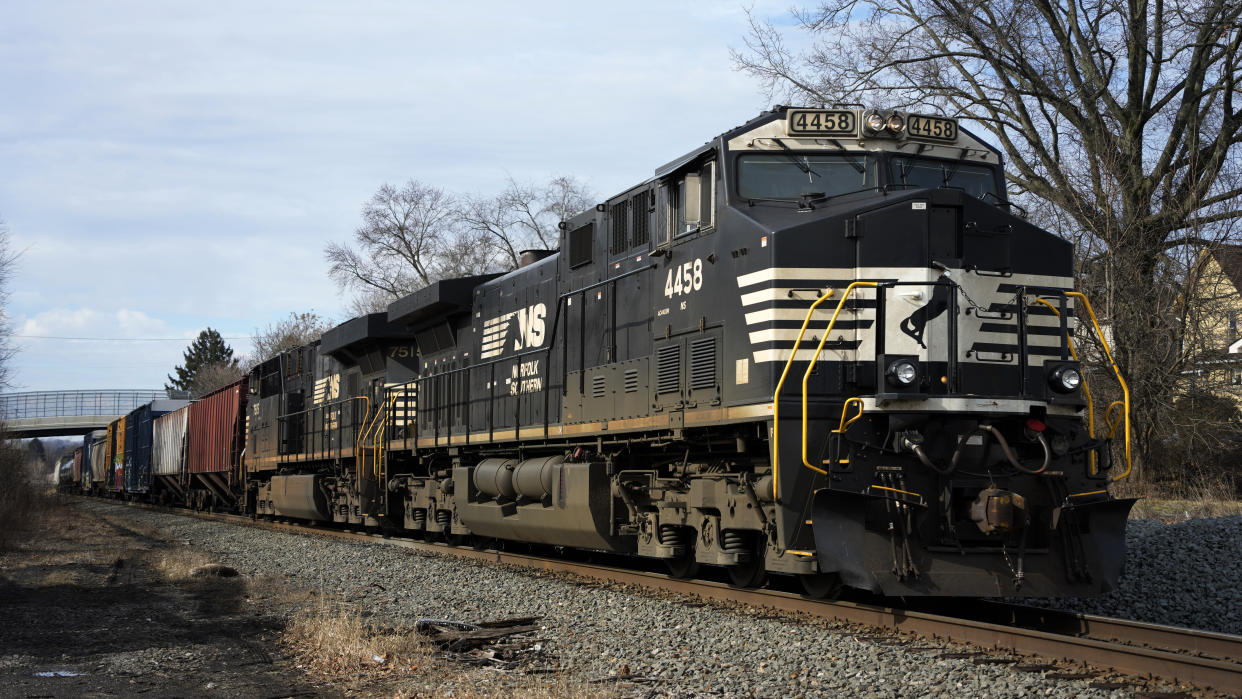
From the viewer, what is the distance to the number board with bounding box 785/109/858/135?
8.81 metres

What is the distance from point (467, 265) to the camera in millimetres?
50594

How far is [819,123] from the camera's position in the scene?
8828 mm

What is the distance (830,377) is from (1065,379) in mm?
1769

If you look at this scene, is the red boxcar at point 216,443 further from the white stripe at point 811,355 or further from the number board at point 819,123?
the white stripe at point 811,355

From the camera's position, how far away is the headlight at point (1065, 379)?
7879 millimetres

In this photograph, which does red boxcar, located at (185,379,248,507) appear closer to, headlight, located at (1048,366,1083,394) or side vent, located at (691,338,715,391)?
side vent, located at (691,338,715,391)

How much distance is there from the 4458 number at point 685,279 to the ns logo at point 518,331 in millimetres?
3269

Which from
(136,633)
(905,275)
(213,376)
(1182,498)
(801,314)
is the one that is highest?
(213,376)

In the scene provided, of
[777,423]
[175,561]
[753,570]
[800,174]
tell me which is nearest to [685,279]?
[800,174]

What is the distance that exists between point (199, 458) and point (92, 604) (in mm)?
21403

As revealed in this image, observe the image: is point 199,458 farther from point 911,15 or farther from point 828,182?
point 828,182

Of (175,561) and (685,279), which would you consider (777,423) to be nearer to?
(685,279)

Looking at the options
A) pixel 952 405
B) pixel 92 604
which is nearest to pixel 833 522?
pixel 952 405

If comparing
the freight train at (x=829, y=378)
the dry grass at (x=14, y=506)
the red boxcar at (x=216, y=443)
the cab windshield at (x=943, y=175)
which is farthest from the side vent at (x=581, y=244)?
the red boxcar at (x=216, y=443)
